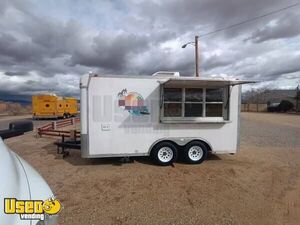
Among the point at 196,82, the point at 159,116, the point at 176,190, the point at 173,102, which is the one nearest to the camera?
the point at 176,190

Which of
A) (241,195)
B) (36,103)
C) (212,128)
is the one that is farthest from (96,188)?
(36,103)

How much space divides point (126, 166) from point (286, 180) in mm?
4314

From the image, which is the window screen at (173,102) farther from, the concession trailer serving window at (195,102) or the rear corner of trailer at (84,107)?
the rear corner of trailer at (84,107)

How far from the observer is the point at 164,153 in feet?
21.5

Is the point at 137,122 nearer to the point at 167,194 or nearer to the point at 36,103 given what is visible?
the point at 167,194

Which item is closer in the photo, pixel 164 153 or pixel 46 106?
pixel 164 153

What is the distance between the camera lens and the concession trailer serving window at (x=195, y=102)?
654cm

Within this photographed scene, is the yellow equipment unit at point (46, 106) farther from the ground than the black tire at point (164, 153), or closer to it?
farther from the ground

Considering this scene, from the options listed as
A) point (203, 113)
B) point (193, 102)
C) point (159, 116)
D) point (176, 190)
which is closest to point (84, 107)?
point (159, 116)

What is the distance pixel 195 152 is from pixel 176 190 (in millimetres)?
2251

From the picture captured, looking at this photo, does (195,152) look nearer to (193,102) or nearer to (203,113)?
(203,113)

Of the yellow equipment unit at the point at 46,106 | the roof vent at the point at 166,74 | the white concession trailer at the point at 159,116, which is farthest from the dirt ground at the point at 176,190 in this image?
the yellow equipment unit at the point at 46,106

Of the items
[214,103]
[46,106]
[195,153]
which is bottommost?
[195,153]

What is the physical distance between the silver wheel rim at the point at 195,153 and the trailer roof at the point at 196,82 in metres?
1.98
